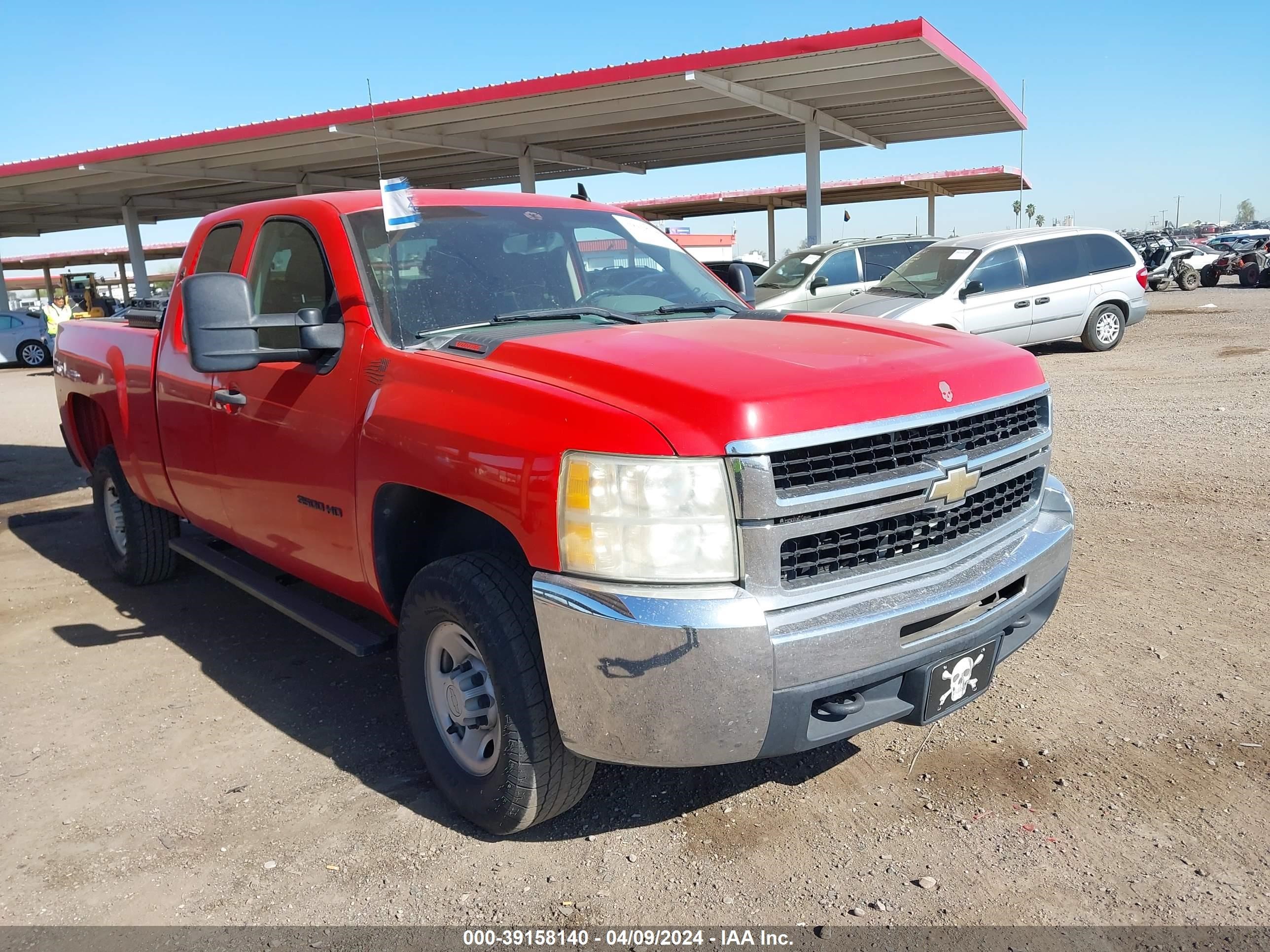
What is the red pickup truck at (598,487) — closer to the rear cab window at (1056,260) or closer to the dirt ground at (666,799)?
the dirt ground at (666,799)

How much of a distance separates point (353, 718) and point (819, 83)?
1452cm

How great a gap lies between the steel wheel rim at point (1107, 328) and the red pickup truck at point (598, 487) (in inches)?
463

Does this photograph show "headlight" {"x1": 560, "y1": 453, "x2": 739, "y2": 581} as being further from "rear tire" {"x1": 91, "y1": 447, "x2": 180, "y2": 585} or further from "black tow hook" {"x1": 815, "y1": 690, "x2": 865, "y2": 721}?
"rear tire" {"x1": 91, "y1": 447, "x2": 180, "y2": 585}

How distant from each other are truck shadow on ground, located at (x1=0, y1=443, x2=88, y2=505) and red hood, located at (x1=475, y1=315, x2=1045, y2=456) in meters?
7.52

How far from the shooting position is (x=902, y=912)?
8.85 feet

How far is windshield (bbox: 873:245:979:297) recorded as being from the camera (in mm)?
12758

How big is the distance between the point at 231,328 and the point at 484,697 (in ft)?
4.90

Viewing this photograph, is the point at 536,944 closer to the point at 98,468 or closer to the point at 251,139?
the point at 98,468

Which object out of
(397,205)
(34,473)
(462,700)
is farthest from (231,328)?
(34,473)

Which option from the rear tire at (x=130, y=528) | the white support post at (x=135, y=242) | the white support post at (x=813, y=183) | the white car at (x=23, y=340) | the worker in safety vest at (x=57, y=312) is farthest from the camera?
the white support post at (x=135, y=242)

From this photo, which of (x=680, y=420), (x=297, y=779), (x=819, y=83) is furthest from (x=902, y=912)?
(x=819, y=83)

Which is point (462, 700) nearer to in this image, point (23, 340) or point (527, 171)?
point (527, 171)

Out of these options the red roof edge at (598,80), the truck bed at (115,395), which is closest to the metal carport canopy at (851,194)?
the red roof edge at (598,80)

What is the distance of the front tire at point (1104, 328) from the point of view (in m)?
14.1
